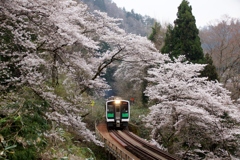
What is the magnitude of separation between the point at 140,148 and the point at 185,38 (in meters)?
11.3

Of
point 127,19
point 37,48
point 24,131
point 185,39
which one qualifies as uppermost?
point 127,19

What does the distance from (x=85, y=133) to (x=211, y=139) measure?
23.8ft

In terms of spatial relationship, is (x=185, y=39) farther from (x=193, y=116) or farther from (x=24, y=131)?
(x=24, y=131)

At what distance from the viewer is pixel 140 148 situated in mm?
10477

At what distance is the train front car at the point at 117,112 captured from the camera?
47.6 feet

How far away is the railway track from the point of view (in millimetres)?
9086

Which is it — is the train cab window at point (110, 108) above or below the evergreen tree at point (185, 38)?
below

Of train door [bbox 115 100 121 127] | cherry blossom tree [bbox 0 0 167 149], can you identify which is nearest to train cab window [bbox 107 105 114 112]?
train door [bbox 115 100 121 127]

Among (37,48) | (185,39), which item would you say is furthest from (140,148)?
(185,39)

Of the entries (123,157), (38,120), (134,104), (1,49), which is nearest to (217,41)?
(134,104)

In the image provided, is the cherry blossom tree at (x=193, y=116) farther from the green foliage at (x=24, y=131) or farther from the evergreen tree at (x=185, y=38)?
the green foliage at (x=24, y=131)

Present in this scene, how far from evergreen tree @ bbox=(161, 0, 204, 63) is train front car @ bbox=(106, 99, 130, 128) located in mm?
6275

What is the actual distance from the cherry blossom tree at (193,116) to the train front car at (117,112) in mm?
2089

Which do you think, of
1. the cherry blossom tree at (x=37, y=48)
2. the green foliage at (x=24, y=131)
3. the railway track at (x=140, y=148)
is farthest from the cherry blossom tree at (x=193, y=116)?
the green foliage at (x=24, y=131)
